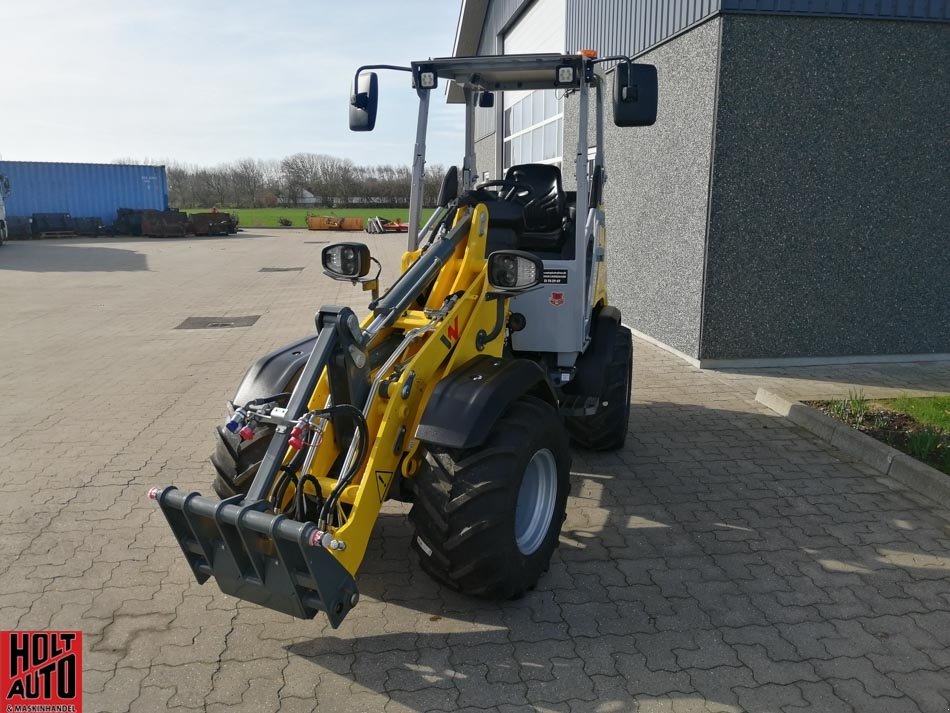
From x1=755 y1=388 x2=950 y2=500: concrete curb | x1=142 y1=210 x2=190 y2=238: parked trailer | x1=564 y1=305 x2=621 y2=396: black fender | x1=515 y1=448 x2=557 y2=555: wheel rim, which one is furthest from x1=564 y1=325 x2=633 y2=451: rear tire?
x1=142 y1=210 x2=190 y2=238: parked trailer

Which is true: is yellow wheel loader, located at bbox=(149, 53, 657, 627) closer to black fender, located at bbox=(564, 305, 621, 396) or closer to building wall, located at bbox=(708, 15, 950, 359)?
black fender, located at bbox=(564, 305, 621, 396)

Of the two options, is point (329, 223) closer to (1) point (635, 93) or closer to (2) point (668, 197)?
(2) point (668, 197)

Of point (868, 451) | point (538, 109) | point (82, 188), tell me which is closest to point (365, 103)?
point (868, 451)

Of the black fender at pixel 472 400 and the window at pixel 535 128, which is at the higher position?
the window at pixel 535 128

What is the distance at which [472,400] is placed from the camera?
3373 millimetres

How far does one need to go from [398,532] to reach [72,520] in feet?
6.52

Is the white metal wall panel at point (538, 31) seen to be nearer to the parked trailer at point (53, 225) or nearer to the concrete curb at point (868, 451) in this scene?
the concrete curb at point (868, 451)

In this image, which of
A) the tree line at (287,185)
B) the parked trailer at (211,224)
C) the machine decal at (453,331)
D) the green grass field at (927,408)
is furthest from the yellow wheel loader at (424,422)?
the tree line at (287,185)

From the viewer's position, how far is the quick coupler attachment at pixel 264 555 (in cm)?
273

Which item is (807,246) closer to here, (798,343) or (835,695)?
(798,343)

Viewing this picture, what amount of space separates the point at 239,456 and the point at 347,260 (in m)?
1.28

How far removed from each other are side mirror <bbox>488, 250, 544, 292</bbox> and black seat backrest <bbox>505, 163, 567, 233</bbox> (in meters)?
1.42

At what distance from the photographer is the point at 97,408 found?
702 cm

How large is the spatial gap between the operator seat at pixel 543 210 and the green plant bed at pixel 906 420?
2.84 meters
